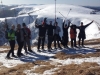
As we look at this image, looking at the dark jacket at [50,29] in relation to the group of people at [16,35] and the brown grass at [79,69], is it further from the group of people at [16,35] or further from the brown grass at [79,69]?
the brown grass at [79,69]

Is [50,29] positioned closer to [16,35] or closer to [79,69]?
[16,35]

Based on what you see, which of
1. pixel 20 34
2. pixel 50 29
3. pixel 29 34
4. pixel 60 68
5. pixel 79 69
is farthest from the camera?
pixel 50 29

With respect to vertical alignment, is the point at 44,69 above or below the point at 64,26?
below

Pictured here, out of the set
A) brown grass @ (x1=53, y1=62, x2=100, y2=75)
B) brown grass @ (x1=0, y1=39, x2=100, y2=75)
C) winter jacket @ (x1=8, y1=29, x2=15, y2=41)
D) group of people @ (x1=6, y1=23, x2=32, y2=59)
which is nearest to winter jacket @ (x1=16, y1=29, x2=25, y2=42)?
group of people @ (x1=6, y1=23, x2=32, y2=59)

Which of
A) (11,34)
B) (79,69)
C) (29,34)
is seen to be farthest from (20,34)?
(79,69)

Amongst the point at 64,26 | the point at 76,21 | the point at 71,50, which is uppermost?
the point at 64,26

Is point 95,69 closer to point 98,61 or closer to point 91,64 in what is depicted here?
point 91,64

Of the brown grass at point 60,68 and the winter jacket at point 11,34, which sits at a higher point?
the winter jacket at point 11,34

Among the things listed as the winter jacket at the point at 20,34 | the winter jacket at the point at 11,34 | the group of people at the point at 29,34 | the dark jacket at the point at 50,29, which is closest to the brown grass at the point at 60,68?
the winter jacket at the point at 11,34

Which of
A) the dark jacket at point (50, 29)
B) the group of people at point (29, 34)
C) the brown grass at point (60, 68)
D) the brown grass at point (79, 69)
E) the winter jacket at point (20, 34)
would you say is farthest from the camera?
the dark jacket at point (50, 29)

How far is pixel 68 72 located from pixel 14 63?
197 inches

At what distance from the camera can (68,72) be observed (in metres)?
12.5

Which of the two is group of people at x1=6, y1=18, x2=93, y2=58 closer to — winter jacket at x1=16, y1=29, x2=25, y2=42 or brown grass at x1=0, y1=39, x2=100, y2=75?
winter jacket at x1=16, y1=29, x2=25, y2=42

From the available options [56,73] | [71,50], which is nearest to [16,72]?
[56,73]
